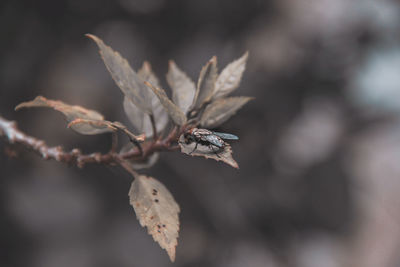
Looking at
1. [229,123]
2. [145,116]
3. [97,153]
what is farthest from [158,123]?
[229,123]

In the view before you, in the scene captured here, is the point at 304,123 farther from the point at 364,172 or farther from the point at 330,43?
the point at 364,172

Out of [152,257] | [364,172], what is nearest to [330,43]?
[364,172]

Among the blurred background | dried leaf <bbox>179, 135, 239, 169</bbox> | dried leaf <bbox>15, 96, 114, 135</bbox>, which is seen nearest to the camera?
dried leaf <bbox>179, 135, 239, 169</bbox>

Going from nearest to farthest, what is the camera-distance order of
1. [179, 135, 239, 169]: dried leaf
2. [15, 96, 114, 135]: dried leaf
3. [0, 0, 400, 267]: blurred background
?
[179, 135, 239, 169]: dried leaf, [15, 96, 114, 135]: dried leaf, [0, 0, 400, 267]: blurred background

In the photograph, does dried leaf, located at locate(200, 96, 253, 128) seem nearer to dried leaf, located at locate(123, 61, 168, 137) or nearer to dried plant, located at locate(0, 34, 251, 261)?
dried plant, located at locate(0, 34, 251, 261)

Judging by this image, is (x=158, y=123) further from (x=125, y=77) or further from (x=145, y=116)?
(x=125, y=77)

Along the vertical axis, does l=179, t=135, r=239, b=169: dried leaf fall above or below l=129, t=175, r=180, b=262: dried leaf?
above

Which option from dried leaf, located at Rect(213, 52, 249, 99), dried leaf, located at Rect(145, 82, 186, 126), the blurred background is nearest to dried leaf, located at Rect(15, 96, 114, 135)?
dried leaf, located at Rect(145, 82, 186, 126)
